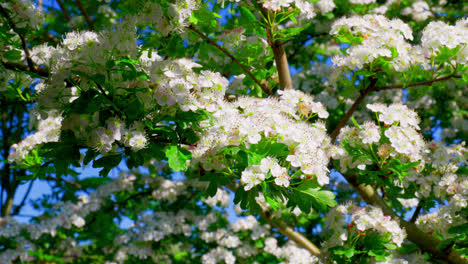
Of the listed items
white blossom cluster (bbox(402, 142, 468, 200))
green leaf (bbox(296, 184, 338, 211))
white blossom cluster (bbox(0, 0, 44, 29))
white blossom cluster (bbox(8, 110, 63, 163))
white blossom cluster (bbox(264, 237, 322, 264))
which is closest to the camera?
green leaf (bbox(296, 184, 338, 211))

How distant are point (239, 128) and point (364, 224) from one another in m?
1.37

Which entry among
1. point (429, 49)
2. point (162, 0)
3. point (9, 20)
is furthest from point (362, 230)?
point (9, 20)

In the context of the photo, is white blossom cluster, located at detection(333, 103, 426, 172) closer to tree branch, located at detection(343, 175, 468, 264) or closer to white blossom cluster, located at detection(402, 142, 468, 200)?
white blossom cluster, located at detection(402, 142, 468, 200)

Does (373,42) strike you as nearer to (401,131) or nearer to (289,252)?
(401,131)

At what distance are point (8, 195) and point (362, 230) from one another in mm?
6313

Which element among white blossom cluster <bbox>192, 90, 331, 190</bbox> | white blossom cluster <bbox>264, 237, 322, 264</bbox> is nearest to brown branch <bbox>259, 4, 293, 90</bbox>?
white blossom cluster <bbox>192, 90, 331, 190</bbox>

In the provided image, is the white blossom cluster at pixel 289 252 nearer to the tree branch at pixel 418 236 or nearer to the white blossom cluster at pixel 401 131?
the tree branch at pixel 418 236

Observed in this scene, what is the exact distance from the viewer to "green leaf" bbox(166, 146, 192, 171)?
1946mm

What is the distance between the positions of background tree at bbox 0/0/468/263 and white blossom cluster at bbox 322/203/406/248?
0.5 inches

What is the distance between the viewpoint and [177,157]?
6.52ft

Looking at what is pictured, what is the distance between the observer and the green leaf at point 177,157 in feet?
6.39

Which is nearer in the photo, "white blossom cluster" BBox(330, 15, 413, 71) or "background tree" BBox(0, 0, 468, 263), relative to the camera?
"background tree" BBox(0, 0, 468, 263)

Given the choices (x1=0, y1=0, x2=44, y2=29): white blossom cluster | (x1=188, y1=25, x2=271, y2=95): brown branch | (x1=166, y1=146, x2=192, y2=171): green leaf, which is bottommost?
(x1=166, y1=146, x2=192, y2=171): green leaf

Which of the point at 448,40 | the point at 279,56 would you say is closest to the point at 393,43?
the point at 448,40
